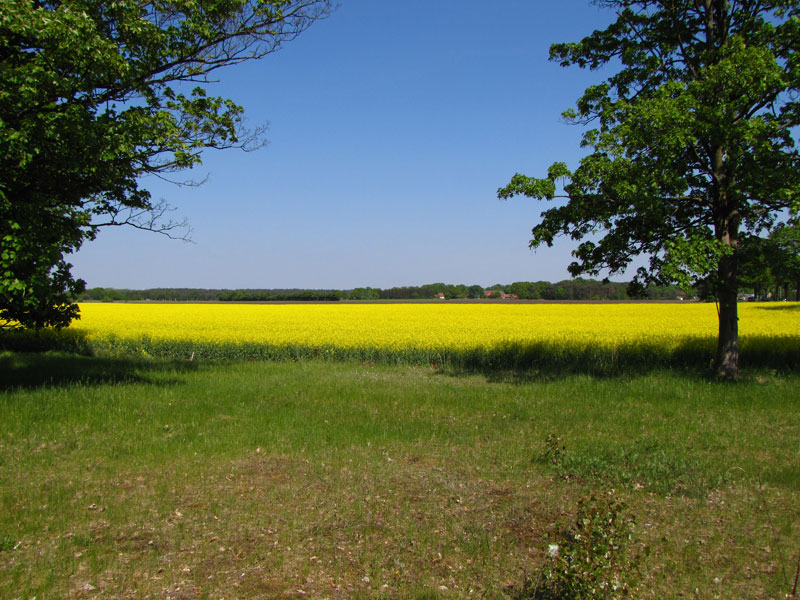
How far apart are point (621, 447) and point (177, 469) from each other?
19.5ft

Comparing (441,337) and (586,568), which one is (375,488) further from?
(441,337)

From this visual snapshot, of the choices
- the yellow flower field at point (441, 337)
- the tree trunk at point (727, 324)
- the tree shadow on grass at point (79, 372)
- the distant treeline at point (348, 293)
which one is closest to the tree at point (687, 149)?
the tree trunk at point (727, 324)

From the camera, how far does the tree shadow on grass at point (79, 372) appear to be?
11.7m

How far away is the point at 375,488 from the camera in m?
5.82

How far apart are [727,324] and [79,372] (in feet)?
52.5

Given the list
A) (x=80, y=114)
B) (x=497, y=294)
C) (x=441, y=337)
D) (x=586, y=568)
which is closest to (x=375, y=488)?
(x=586, y=568)

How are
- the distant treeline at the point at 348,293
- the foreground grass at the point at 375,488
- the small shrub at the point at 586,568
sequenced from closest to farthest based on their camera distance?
the small shrub at the point at 586,568 < the foreground grass at the point at 375,488 < the distant treeline at the point at 348,293

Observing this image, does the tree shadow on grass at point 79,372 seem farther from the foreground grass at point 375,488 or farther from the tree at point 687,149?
the tree at point 687,149

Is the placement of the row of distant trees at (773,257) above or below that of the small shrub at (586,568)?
above

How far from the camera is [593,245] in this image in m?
12.7

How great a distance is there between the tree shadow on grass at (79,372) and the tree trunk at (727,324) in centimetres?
1297

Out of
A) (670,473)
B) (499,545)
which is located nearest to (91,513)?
(499,545)

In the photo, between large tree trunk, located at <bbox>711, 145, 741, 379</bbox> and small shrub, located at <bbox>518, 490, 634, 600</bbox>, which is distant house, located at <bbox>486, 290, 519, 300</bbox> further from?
small shrub, located at <bbox>518, 490, 634, 600</bbox>

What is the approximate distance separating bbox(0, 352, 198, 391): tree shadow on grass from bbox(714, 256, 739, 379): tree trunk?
1297 cm
